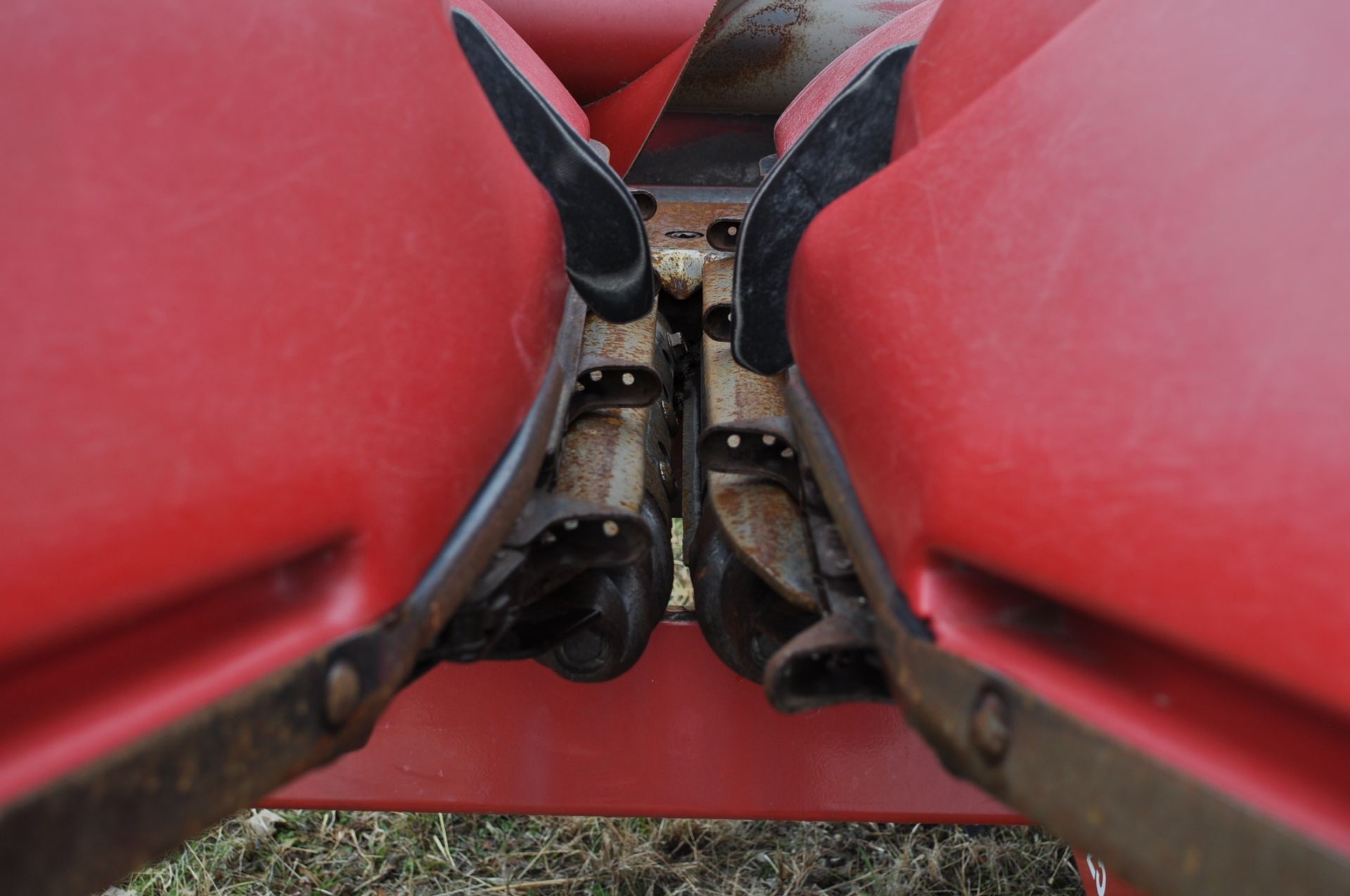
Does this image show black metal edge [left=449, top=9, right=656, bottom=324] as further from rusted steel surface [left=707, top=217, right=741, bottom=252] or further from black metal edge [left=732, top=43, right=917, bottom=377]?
rusted steel surface [left=707, top=217, right=741, bottom=252]

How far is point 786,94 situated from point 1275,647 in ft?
5.51

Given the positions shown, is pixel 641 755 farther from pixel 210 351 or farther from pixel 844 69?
pixel 844 69

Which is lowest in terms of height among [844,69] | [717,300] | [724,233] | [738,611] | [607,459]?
[738,611]

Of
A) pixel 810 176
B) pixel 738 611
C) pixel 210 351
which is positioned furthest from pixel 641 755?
pixel 210 351

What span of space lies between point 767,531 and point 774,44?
1292mm

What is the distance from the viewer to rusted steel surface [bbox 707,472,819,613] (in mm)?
772

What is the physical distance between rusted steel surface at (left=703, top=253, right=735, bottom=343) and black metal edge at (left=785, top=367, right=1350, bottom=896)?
0.69 m

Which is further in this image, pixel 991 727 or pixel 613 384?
pixel 613 384

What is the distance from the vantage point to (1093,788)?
45 centimetres

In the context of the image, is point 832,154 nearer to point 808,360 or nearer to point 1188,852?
point 808,360

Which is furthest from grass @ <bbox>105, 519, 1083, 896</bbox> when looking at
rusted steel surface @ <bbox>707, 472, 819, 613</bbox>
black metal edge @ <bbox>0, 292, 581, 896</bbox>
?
black metal edge @ <bbox>0, 292, 581, 896</bbox>

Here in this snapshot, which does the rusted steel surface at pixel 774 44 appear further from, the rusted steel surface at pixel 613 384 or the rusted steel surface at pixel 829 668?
the rusted steel surface at pixel 829 668

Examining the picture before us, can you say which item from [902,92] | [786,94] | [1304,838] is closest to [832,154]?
[902,92]

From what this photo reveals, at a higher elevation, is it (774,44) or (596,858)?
(774,44)
